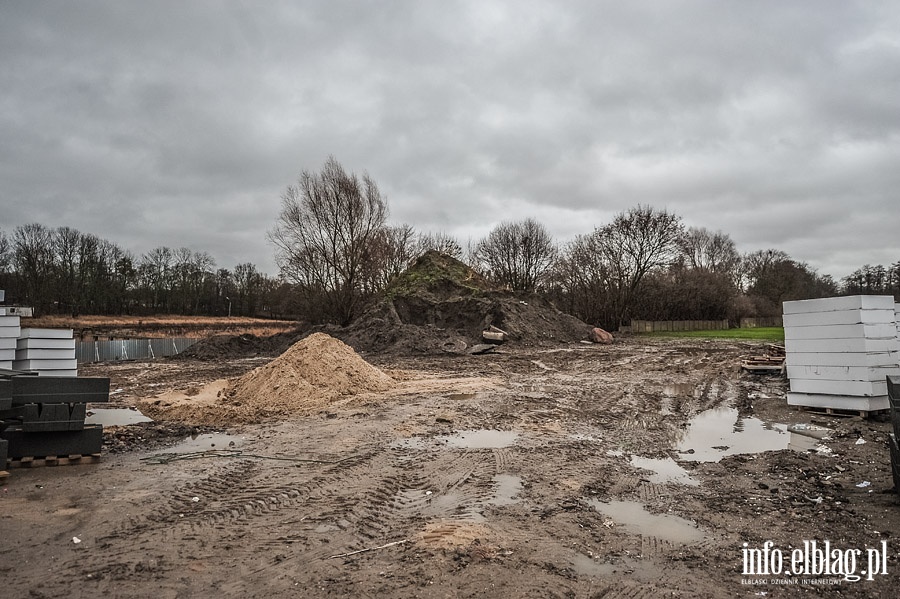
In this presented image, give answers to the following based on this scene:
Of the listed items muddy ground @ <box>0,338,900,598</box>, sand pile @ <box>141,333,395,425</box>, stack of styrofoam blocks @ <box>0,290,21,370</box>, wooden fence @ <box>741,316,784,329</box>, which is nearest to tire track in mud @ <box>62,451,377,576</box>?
muddy ground @ <box>0,338,900,598</box>

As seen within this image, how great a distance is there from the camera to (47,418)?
22.8 feet

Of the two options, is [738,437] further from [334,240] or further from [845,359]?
[334,240]

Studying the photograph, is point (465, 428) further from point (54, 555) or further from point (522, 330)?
point (522, 330)

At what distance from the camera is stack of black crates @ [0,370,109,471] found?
6793 mm

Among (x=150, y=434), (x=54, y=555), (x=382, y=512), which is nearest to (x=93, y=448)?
(x=150, y=434)

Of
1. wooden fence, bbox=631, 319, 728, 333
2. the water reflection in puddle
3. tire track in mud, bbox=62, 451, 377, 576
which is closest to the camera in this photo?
tire track in mud, bbox=62, 451, 377, 576

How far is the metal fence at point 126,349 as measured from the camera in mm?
27547

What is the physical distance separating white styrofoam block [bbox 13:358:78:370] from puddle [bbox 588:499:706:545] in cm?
1134

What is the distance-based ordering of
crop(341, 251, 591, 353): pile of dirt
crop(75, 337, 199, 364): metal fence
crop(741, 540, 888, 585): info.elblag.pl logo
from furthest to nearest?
crop(341, 251, 591, 353): pile of dirt → crop(75, 337, 199, 364): metal fence → crop(741, 540, 888, 585): info.elblag.pl logo

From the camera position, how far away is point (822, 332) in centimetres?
955

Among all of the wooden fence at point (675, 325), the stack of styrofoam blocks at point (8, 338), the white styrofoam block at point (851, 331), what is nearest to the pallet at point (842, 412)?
the white styrofoam block at point (851, 331)

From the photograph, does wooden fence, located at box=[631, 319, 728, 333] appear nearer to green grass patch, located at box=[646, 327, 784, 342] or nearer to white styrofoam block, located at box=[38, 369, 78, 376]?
green grass patch, located at box=[646, 327, 784, 342]

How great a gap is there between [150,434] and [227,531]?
17.1 ft

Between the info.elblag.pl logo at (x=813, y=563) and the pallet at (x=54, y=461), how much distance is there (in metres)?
7.65
